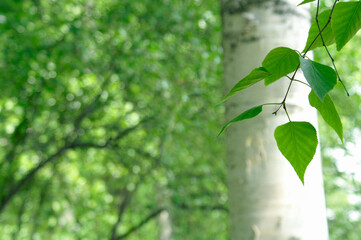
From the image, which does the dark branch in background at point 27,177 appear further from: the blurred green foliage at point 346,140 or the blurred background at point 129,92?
the blurred green foliage at point 346,140

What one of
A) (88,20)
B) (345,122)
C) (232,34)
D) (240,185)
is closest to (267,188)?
(240,185)

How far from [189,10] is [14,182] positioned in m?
3.56

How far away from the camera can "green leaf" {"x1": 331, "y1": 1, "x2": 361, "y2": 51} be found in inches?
16.9

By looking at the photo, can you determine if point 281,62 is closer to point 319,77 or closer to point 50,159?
point 319,77

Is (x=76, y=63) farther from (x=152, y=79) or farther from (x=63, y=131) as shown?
(x=63, y=131)

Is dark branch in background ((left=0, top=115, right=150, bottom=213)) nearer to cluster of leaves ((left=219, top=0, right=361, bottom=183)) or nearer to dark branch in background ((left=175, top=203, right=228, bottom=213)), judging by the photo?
dark branch in background ((left=175, top=203, right=228, bottom=213))

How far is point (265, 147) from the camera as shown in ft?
3.66

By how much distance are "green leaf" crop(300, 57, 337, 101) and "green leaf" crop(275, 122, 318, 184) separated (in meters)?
0.08

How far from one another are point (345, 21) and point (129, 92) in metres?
4.74

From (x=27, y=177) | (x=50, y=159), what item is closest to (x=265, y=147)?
(x=50, y=159)

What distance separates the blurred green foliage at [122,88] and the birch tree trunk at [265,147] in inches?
112

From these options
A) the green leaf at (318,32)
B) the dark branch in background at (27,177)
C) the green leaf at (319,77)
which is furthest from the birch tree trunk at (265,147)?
the dark branch in background at (27,177)

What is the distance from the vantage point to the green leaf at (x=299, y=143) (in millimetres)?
444

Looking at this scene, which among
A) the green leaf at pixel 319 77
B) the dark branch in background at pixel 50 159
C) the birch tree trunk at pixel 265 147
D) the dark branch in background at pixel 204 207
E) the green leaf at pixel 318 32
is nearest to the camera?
the green leaf at pixel 319 77
